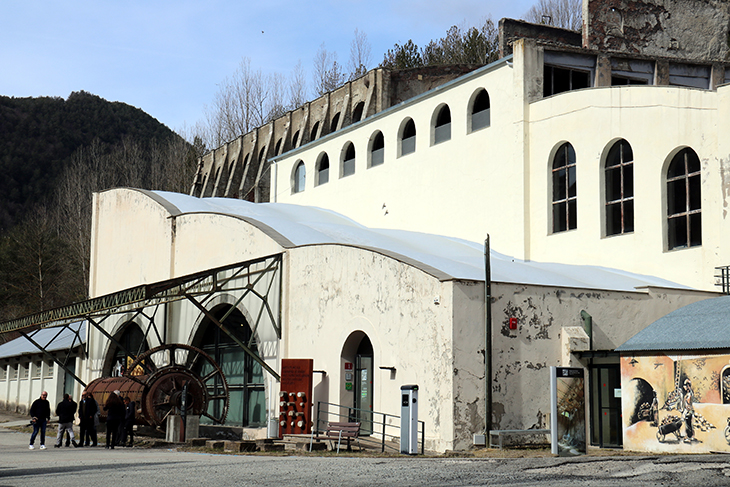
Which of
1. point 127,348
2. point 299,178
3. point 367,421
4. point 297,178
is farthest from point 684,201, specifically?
point 297,178

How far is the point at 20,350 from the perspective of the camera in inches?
1702

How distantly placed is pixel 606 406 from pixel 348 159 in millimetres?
20758

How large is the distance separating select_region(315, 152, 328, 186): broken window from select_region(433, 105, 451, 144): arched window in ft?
28.6

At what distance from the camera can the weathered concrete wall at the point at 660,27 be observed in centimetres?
Result: 2873

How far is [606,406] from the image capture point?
59.8 ft

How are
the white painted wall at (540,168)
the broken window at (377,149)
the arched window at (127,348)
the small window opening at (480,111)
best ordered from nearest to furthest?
the white painted wall at (540,168)
the small window opening at (480,111)
the arched window at (127,348)
the broken window at (377,149)

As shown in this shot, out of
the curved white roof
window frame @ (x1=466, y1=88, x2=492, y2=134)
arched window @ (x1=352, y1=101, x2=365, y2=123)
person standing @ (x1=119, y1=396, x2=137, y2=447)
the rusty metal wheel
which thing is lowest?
person standing @ (x1=119, y1=396, x2=137, y2=447)

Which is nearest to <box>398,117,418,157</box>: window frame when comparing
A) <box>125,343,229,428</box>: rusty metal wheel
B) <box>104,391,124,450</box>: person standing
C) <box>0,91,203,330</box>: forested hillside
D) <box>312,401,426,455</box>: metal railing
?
<box>125,343,229,428</box>: rusty metal wheel

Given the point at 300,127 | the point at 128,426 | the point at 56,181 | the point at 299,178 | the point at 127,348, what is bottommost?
the point at 128,426

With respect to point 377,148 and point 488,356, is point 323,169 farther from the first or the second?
point 488,356

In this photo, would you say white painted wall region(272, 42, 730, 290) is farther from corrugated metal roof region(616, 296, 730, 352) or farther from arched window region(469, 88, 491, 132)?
corrugated metal roof region(616, 296, 730, 352)

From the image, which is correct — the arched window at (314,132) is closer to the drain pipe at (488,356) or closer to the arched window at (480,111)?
the arched window at (480,111)

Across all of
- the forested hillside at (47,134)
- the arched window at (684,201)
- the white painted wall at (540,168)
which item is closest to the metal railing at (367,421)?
the white painted wall at (540,168)

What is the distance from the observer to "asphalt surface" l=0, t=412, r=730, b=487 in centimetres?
1036
